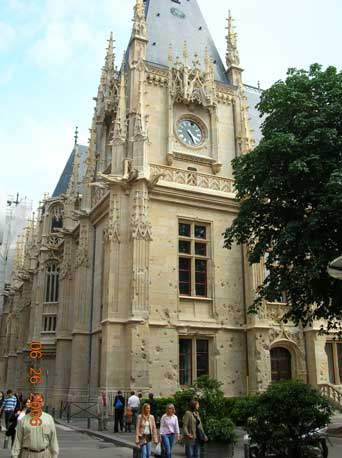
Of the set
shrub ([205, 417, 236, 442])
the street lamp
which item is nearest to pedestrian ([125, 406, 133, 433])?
shrub ([205, 417, 236, 442])

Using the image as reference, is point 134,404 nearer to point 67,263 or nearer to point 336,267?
point 336,267

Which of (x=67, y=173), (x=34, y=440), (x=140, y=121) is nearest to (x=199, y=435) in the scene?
(x=34, y=440)

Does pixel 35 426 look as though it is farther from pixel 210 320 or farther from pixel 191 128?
pixel 191 128

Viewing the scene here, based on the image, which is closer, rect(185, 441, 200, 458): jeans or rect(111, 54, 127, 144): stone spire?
rect(185, 441, 200, 458): jeans

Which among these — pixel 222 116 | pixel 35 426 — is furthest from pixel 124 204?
pixel 35 426

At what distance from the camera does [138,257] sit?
70.6 ft

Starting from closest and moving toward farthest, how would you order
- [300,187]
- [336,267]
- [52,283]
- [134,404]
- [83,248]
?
[336,267] < [300,187] < [134,404] < [83,248] < [52,283]

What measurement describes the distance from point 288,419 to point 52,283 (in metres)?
31.4

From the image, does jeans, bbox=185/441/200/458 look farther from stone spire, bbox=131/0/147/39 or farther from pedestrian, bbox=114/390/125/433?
stone spire, bbox=131/0/147/39

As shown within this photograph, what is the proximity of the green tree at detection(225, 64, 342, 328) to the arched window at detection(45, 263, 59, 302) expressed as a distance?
77.9 feet

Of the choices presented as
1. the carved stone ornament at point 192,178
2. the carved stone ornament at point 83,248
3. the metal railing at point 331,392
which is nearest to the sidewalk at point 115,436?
the metal railing at point 331,392

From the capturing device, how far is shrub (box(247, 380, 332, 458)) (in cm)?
955

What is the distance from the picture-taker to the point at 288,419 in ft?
31.9

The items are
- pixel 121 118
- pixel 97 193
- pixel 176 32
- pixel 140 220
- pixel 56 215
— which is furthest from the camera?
pixel 56 215
